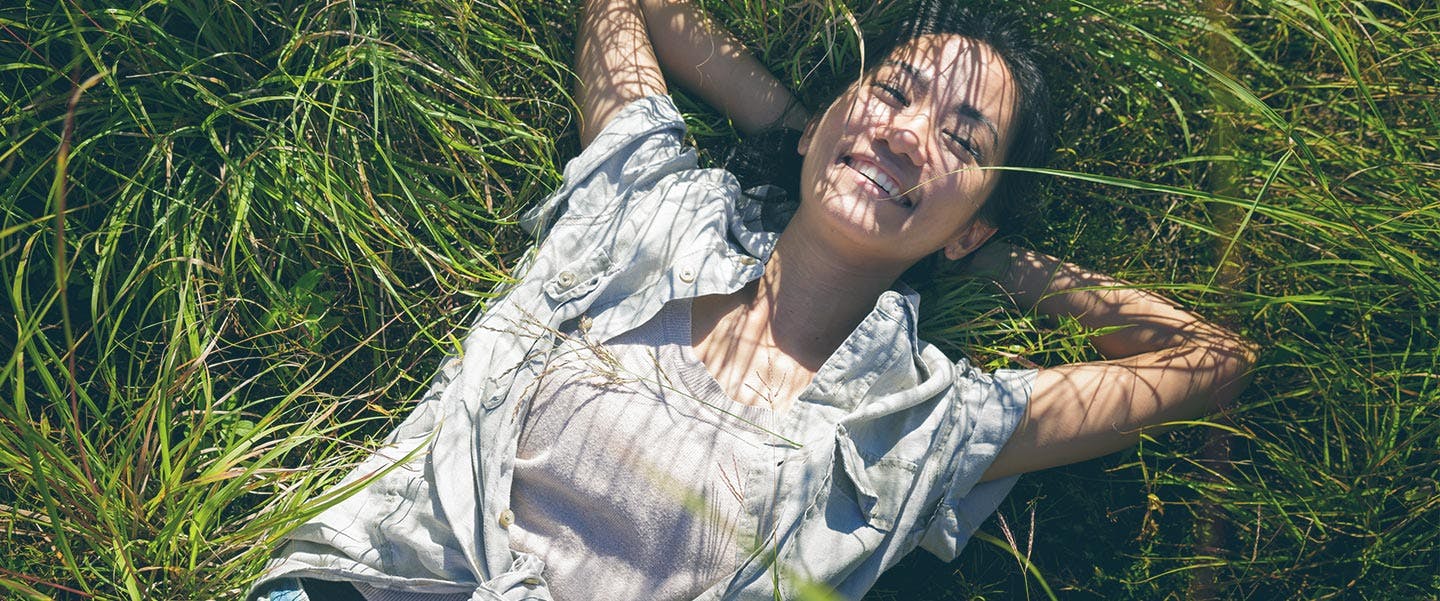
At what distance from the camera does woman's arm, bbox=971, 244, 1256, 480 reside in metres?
2.73

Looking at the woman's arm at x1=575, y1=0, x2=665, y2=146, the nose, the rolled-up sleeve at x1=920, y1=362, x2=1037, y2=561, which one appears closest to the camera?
the nose

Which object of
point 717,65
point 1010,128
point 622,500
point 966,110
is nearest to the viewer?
point 622,500

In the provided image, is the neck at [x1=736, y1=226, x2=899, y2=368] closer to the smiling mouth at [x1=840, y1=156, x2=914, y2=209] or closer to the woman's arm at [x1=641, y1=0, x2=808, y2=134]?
the smiling mouth at [x1=840, y1=156, x2=914, y2=209]

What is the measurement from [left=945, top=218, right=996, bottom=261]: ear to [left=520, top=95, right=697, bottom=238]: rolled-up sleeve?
0.86m

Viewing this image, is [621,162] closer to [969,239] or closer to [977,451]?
[969,239]

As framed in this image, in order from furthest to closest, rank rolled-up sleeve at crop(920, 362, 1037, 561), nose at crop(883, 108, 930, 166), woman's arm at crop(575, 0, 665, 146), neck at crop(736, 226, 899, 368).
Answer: woman's arm at crop(575, 0, 665, 146) → neck at crop(736, 226, 899, 368) → rolled-up sleeve at crop(920, 362, 1037, 561) → nose at crop(883, 108, 930, 166)

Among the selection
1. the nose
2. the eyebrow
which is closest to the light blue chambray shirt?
the nose

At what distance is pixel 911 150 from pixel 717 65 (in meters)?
0.79

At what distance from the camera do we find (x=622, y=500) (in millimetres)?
2564

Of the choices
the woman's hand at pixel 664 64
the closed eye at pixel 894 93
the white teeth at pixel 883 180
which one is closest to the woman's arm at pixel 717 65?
the woman's hand at pixel 664 64

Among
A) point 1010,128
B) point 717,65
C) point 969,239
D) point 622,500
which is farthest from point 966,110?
point 622,500

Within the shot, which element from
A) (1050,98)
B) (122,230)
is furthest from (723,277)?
(122,230)

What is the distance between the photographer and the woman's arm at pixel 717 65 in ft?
10.0

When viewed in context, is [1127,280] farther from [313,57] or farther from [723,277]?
[313,57]
